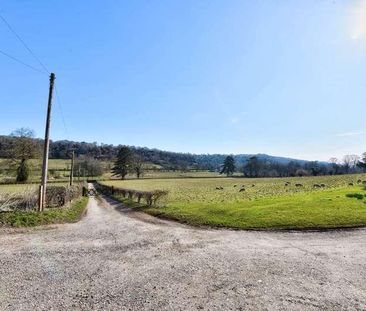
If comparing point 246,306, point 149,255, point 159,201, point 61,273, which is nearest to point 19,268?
point 61,273

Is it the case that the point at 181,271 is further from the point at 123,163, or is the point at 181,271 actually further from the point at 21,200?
the point at 123,163

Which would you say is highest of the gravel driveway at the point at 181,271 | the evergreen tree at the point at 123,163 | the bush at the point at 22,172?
the evergreen tree at the point at 123,163

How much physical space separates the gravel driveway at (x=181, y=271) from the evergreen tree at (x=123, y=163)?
4266 inches

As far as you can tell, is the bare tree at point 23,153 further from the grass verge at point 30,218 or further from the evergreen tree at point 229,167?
the evergreen tree at point 229,167

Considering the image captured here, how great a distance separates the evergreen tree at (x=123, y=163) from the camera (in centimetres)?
12306

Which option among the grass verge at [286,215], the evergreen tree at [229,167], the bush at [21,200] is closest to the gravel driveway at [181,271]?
the grass verge at [286,215]

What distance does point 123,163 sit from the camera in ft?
403

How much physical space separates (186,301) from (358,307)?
3785 millimetres

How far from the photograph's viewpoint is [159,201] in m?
31.5

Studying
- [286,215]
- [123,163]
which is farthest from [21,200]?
[123,163]

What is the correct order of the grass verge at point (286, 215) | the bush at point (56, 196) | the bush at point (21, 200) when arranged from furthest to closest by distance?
the bush at point (56, 196)
the bush at point (21, 200)
the grass verge at point (286, 215)

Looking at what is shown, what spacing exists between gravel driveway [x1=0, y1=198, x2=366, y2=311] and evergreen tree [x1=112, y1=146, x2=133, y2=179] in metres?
108

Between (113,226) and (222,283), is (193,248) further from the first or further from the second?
(113,226)

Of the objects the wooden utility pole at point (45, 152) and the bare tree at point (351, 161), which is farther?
the bare tree at point (351, 161)
